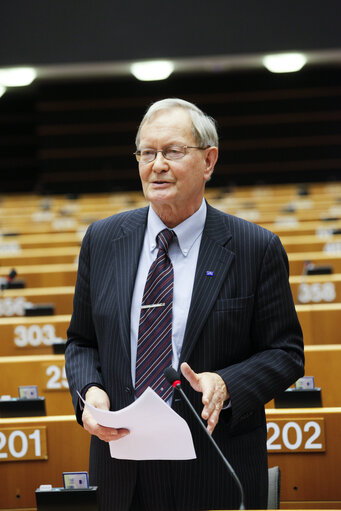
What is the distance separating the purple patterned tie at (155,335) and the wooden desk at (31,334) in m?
1.78

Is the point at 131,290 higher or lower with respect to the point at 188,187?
lower

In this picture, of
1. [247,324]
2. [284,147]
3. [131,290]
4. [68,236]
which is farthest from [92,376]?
[284,147]

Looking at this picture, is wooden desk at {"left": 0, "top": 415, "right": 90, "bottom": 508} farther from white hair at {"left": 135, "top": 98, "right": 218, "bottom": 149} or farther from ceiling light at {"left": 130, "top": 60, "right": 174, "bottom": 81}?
ceiling light at {"left": 130, "top": 60, "right": 174, "bottom": 81}

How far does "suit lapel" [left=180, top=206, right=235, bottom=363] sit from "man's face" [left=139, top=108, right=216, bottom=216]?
0.36ft

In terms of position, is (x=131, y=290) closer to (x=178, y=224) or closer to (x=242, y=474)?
(x=178, y=224)

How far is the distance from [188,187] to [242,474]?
61cm

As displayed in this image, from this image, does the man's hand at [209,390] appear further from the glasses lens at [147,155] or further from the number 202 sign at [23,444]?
the number 202 sign at [23,444]

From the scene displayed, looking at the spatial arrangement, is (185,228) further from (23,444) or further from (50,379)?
(50,379)

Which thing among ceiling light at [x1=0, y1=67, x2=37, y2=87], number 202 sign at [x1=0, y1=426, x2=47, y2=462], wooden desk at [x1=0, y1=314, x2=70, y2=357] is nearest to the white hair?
number 202 sign at [x1=0, y1=426, x2=47, y2=462]

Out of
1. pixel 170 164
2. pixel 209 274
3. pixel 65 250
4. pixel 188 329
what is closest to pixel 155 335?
pixel 188 329

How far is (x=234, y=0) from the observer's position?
5906 mm

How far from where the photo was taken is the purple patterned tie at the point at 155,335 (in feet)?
5.01

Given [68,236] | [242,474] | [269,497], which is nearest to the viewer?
[242,474]

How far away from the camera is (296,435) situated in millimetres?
2199
